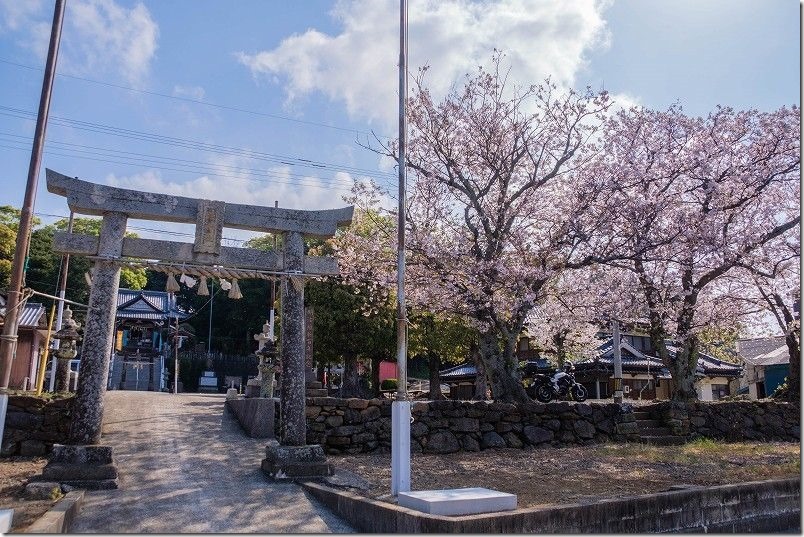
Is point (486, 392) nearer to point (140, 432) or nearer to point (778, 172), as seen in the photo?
point (778, 172)

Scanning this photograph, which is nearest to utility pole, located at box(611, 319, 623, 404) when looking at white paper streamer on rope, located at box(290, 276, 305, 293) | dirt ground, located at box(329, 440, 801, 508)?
dirt ground, located at box(329, 440, 801, 508)

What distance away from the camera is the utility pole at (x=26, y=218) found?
7.43 metres

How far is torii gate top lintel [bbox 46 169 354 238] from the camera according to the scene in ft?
28.8

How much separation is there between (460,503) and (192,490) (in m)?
3.93

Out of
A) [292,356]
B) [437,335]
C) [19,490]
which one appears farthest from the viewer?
[437,335]

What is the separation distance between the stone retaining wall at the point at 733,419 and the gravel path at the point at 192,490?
1036 centimetres

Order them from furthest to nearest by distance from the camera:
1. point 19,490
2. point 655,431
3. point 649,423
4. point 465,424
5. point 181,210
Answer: point 649,423
point 655,431
point 465,424
point 181,210
point 19,490

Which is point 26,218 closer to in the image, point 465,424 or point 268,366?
point 268,366

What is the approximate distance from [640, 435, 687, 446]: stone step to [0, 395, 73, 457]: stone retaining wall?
40.5 feet

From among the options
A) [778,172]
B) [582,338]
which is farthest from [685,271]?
[582,338]

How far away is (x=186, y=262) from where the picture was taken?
371 inches

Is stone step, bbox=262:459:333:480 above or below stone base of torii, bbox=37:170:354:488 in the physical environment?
below

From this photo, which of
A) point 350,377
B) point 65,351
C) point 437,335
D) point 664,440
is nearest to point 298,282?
point 65,351

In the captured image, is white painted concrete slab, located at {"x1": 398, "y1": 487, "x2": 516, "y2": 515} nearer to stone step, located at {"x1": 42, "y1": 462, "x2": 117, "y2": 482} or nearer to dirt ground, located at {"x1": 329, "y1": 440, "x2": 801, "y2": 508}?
dirt ground, located at {"x1": 329, "y1": 440, "x2": 801, "y2": 508}
